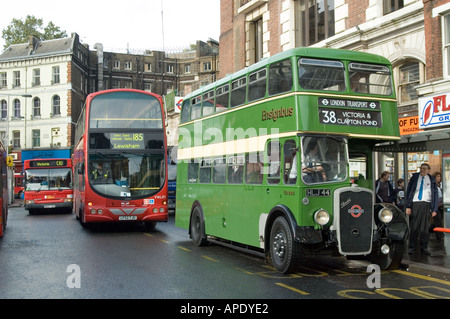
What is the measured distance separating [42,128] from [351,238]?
53052mm

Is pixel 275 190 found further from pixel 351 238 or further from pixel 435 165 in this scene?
pixel 435 165

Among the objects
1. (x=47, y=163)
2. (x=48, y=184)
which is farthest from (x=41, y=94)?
(x=48, y=184)

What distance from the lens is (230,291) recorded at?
7.52 m

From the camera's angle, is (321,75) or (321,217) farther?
(321,75)

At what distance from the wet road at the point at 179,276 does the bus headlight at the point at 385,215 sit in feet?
Result: 3.05

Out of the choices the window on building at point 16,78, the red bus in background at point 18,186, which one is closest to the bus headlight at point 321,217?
the red bus in background at point 18,186

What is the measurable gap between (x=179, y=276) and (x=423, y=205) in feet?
18.5

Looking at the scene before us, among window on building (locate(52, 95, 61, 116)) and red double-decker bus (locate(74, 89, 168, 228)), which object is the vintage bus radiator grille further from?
window on building (locate(52, 95, 61, 116))

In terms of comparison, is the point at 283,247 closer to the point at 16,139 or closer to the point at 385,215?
the point at 385,215

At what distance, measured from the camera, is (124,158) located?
55.0 feet

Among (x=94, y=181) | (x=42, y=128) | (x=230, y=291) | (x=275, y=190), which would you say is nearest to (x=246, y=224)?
(x=275, y=190)

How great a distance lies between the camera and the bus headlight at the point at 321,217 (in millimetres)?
8664

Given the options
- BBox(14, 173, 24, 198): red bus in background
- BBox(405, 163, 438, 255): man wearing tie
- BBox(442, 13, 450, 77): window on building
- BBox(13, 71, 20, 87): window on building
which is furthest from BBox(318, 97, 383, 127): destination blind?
BBox(13, 71, 20, 87): window on building

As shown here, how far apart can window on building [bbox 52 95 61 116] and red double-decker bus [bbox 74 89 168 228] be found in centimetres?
4232
